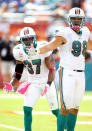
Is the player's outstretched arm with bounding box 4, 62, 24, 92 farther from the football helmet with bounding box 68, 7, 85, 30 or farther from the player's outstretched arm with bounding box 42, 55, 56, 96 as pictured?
the football helmet with bounding box 68, 7, 85, 30

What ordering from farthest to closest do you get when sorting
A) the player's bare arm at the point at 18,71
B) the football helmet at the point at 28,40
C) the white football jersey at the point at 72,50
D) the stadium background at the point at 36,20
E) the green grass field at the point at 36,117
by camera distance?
the stadium background at the point at 36,20, the green grass field at the point at 36,117, the player's bare arm at the point at 18,71, the football helmet at the point at 28,40, the white football jersey at the point at 72,50

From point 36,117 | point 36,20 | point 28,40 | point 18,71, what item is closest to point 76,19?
point 28,40

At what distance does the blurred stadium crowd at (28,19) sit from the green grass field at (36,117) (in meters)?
2.57

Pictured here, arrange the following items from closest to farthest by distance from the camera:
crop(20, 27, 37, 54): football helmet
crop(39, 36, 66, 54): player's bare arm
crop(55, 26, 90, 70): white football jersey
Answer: crop(39, 36, 66, 54): player's bare arm
crop(55, 26, 90, 70): white football jersey
crop(20, 27, 37, 54): football helmet

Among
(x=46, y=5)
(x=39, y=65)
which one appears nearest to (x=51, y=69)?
(x=39, y=65)

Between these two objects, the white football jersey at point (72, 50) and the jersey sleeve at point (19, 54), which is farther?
the jersey sleeve at point (19, 54)

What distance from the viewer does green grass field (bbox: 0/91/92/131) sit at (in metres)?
7.32

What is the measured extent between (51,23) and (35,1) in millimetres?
2251

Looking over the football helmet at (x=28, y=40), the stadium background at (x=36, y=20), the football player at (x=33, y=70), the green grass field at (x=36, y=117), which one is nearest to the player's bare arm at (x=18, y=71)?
the football player at (x=33, y=70)

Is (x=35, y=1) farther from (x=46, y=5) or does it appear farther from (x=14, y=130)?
(x=14, y=130)

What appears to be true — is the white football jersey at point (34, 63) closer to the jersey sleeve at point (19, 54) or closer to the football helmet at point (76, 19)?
the jersey sleeve at point (19, 54)

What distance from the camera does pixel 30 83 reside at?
6566mm

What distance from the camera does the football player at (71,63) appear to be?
5727 millimetres

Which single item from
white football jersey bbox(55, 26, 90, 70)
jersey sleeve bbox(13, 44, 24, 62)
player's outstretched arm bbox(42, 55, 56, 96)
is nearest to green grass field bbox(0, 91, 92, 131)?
player's outstretched arm bbox(42, 55, 56, 96)
